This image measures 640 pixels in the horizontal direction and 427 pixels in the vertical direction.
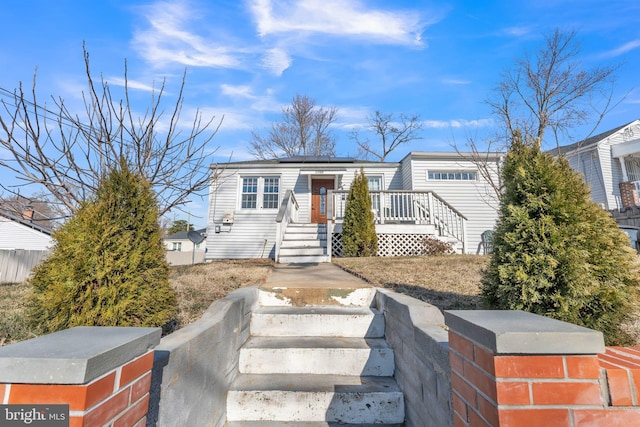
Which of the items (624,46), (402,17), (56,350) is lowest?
(56,350)

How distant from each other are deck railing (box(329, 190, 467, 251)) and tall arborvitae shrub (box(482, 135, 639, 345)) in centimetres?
705

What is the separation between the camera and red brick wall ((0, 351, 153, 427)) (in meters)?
0.76

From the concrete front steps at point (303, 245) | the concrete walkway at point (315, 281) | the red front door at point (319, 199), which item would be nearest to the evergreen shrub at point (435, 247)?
the concrete front steps at point (303, 245)

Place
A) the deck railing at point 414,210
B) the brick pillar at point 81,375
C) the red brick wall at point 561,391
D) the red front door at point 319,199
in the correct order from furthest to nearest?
1. the red front door at point 319,199
2. the deck railing at point 414,210
3. the red brick wall at point 561,391
4. the brick pillar at point 81,375

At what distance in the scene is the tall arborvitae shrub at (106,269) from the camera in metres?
1.71

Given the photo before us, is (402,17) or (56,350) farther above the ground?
(402,17)

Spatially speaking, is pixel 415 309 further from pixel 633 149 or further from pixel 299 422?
pixel 633 149

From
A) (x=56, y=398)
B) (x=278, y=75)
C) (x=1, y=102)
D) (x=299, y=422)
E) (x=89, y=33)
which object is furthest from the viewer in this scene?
(x=278, y=75)

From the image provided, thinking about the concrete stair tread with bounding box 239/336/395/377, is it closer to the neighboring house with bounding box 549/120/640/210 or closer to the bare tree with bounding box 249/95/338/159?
the neighboring house with bounding box 549/120/640/210

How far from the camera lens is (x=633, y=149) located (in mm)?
12438

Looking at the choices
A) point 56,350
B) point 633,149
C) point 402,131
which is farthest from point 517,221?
point 402,131

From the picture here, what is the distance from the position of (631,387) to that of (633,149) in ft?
59.1

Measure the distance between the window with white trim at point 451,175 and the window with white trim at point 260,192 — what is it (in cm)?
661

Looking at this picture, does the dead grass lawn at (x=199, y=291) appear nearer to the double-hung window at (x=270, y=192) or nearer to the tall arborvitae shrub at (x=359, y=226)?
the tall arborvitae shrub at (x=359, y=226)
